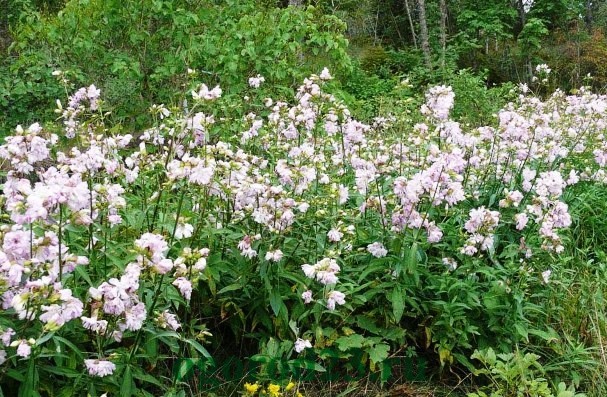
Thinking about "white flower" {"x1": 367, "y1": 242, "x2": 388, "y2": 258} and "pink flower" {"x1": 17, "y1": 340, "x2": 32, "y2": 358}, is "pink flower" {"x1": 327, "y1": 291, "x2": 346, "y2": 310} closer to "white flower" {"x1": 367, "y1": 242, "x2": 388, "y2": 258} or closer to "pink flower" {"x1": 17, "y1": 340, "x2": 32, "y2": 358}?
"white flower" {"x1": 367, "y1": 242, "x2": 388, "y2": 258}

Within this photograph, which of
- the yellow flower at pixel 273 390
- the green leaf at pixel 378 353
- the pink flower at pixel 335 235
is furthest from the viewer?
the green leaf at pixel 378 353

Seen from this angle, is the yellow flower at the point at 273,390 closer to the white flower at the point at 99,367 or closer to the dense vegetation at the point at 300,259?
the dense vegetation at the point at 300,259

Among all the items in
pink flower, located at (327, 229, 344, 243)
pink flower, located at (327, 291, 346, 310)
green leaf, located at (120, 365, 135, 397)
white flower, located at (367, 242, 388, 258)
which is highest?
pink flower, located at (327, 229, 344, 243)

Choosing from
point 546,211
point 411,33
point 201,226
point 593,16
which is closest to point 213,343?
point 201,226

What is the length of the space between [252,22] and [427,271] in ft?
12.3

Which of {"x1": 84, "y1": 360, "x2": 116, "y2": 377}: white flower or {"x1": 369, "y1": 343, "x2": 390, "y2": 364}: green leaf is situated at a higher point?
{"x1": 84, "y1": 360, "x2": 116, "y2": 377}: white flower

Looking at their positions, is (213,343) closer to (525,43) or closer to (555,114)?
(555,114)

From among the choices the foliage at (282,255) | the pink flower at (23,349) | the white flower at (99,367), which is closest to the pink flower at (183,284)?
the foliage at (282,255)

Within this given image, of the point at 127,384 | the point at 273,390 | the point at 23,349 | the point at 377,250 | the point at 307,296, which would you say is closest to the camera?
the point at 23,349

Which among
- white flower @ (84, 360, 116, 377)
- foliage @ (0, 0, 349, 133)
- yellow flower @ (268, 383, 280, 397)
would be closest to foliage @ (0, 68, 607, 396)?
white flower @ (84, 360, 116, 377)

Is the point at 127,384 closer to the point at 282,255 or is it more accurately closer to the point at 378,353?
the point at 282,255

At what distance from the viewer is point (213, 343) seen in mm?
3023

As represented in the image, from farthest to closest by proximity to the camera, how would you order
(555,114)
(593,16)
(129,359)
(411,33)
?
(593,16), (411,33), (555,114), (129,359)

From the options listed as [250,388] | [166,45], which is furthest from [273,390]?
[166,45]
